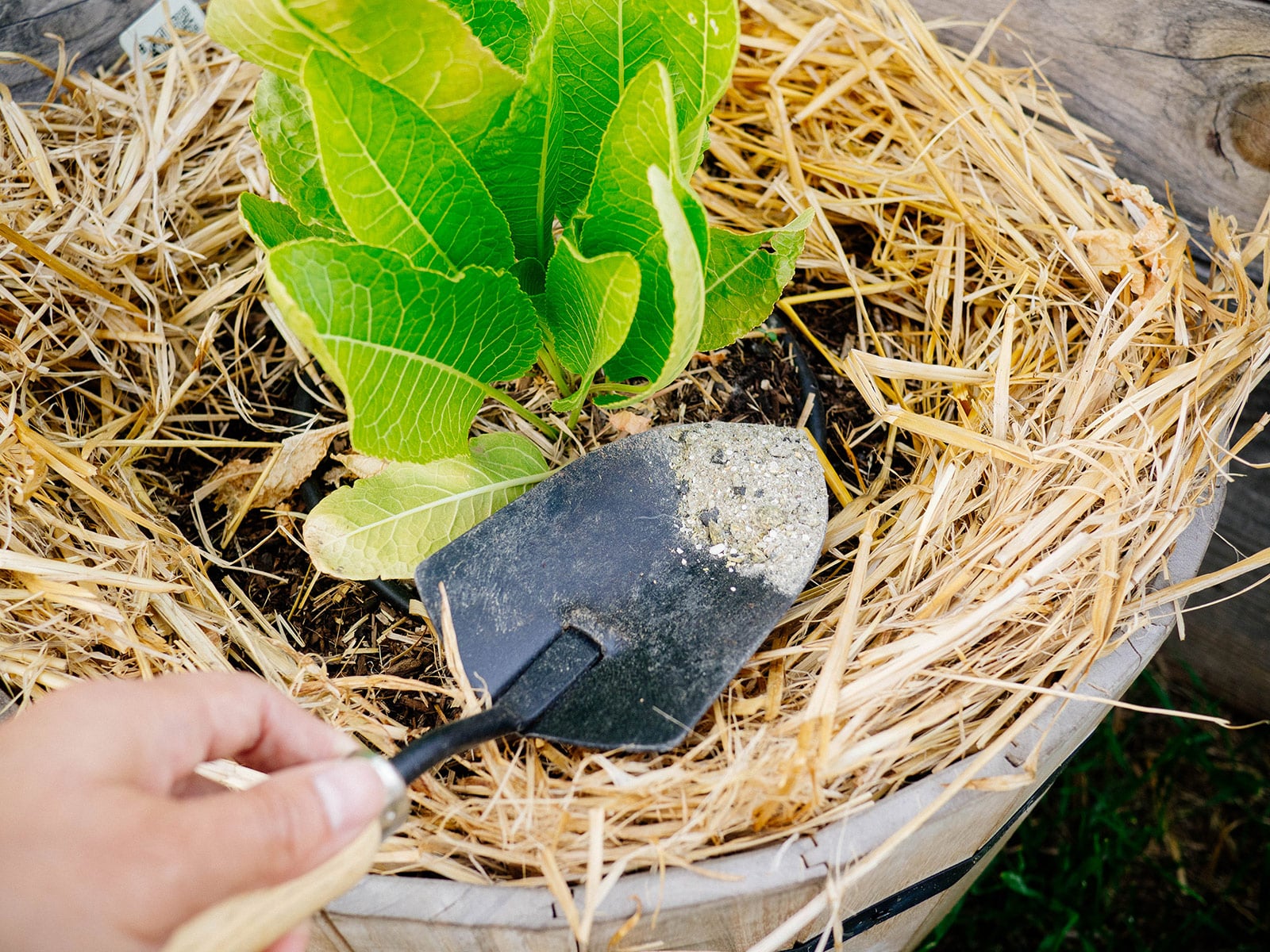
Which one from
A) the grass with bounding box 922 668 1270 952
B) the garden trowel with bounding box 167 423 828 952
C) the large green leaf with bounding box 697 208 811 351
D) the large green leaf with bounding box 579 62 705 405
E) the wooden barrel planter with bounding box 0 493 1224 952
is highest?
the large green leaf with bounding box 579 62 705 405

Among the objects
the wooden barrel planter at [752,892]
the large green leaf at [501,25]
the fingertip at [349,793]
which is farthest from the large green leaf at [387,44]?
the wooden barrel planter at [752,892]

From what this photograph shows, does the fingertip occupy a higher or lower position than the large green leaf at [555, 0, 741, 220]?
lower

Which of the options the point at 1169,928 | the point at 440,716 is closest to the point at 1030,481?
the point at 440,716

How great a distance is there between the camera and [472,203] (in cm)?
76

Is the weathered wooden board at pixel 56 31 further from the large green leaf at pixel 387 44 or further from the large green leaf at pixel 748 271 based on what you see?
the large green leaf at pixel 748 271

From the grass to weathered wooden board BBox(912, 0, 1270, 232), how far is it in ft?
2.62

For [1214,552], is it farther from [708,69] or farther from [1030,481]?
[708,69]

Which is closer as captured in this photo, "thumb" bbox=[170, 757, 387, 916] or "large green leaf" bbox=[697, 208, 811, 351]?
"thumb" bbox=[170, 757, 387, 916]

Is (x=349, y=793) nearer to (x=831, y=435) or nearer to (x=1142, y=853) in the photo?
(x=831, y=435)

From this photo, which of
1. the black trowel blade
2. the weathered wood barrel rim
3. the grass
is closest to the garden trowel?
Result: the black trowel blade

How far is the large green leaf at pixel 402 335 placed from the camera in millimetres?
621

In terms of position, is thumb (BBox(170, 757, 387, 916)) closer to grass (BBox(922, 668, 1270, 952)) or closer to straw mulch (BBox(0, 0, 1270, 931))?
straw mulch (BBox(0, 0, 1270, 931))

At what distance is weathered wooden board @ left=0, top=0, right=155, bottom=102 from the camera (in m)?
1.18

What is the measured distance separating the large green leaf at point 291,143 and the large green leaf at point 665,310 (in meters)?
0.26
